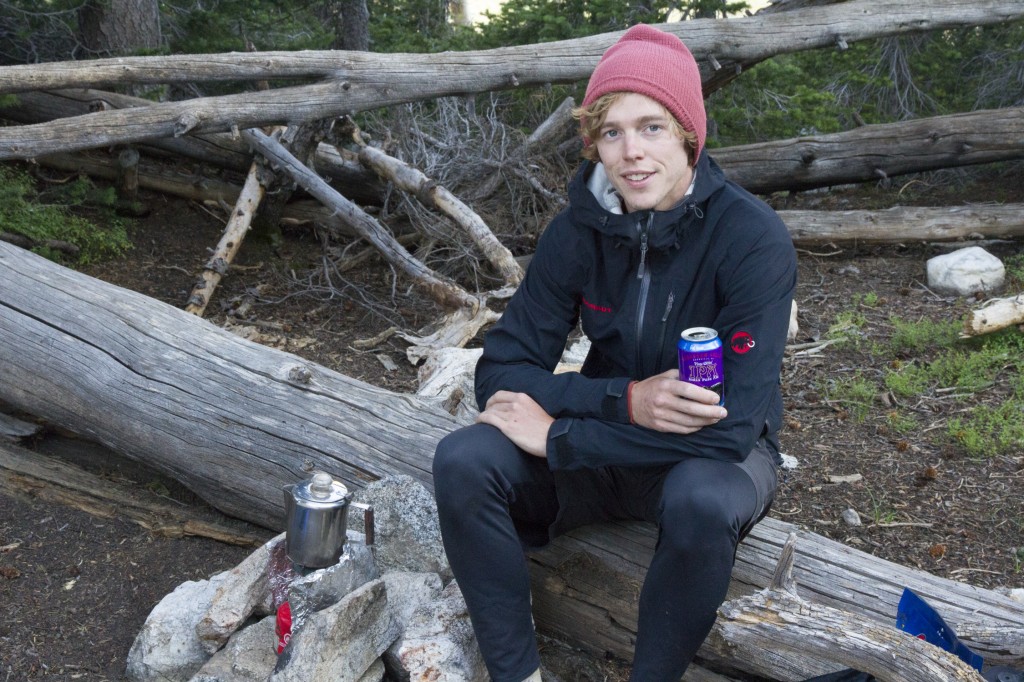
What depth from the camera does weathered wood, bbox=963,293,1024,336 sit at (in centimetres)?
509

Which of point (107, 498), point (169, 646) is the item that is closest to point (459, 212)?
point (107, 498)

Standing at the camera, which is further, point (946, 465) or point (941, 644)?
point (946, 465)

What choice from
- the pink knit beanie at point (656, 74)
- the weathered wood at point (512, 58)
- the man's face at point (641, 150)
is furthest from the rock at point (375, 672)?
the weathered wood at point (512, 58)

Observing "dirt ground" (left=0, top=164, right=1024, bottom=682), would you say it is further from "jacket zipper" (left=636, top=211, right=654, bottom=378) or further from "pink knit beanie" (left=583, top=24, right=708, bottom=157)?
"pink knit beanie" (left=583, top=24, right=708, bottom=157)

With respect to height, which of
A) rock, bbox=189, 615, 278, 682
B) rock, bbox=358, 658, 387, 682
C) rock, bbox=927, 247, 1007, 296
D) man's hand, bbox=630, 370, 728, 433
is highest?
rock, bbox=927, 247, 1007, 296

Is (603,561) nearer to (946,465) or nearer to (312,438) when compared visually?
(312,438)

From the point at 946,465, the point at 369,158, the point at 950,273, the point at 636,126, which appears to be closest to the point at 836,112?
the point at 950,273

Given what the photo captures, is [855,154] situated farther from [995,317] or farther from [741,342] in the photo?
[741,342]

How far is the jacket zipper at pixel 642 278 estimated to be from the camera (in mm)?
2520

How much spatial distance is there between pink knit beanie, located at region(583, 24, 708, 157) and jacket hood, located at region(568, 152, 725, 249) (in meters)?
0.10

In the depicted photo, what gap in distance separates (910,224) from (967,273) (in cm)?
72

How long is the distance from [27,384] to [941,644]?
3.54 meters

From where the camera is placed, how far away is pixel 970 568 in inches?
135

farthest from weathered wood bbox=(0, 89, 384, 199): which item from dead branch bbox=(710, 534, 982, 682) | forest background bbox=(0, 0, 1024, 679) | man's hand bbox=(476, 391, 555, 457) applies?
dead branch bbox=(710, 534, 982, 682)
